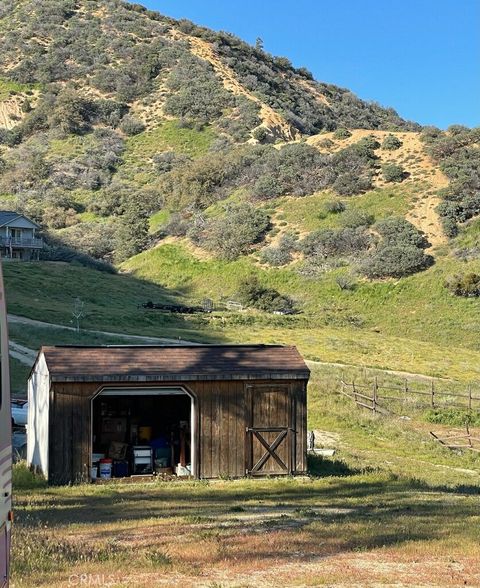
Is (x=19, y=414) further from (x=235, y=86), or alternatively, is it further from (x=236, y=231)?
(x=235, y=86)

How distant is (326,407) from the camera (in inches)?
1225

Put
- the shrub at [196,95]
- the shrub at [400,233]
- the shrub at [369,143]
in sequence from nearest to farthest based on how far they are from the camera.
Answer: the shrub at [400,233] → the shrub at [369,143] → the shrub at [196,95]

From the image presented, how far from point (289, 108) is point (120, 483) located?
332ft

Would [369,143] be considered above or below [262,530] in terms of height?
above

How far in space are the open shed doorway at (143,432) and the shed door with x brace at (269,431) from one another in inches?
62.0

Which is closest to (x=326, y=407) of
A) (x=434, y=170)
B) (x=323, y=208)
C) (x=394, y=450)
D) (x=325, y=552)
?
(x=394, y=450)

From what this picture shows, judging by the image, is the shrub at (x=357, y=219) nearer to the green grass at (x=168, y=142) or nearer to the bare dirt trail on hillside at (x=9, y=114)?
the green grass at (x=168, y=142)

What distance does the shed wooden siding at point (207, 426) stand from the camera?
19.2m

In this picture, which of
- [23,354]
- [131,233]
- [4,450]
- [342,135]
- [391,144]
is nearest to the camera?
[4,450]

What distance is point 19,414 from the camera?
26703 millimetres

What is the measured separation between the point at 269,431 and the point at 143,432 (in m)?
3.88

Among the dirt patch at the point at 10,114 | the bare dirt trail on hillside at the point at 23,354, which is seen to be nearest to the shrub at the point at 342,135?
the dirt patch at the point at 10,114

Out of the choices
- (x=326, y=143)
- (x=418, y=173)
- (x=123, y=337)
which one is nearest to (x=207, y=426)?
(x=123, y=337)

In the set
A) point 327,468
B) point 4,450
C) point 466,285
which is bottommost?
point 327,468
